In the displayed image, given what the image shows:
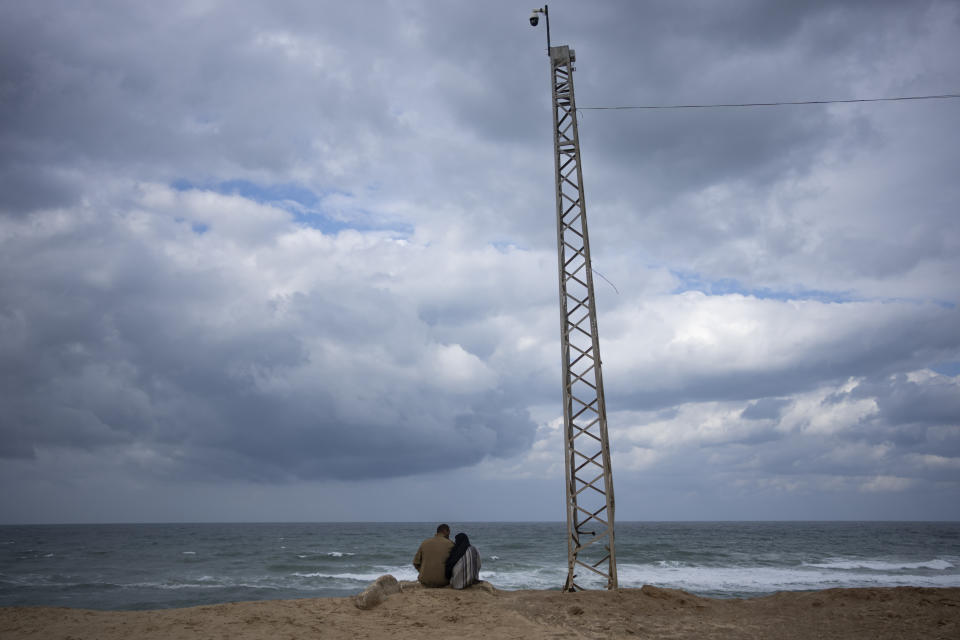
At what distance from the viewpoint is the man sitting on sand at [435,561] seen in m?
9.70

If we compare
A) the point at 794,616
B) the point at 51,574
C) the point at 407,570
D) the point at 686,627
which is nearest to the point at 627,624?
the point at 686,627

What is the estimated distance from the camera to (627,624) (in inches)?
297

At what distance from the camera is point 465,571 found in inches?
376

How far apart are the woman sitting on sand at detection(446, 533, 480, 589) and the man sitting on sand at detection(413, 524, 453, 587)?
97 mm

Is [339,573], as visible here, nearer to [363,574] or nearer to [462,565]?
[363,574]

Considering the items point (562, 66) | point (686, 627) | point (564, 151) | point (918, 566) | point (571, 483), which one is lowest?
point (918, 566)

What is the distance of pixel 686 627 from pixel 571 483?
3.31 m

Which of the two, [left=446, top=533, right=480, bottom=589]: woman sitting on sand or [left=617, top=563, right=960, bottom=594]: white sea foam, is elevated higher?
[left=446, top=533, right=480, bottom=589]: woman sitting on sand

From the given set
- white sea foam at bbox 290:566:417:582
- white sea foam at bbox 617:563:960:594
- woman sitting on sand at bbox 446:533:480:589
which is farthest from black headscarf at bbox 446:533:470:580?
white sea foam at bbox 290:566:417:582

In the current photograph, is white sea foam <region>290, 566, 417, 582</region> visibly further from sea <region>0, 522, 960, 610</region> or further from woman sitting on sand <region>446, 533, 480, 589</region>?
woman sitting on sand <region>446, 533, 480, 589</region>

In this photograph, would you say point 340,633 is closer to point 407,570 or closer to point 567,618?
point 567,618

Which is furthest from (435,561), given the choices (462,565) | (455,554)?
(462,565)

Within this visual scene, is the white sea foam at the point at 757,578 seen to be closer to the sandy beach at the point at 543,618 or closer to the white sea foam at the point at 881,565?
the white sea foam at the point at 881,565

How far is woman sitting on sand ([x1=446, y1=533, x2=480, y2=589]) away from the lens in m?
9.53
